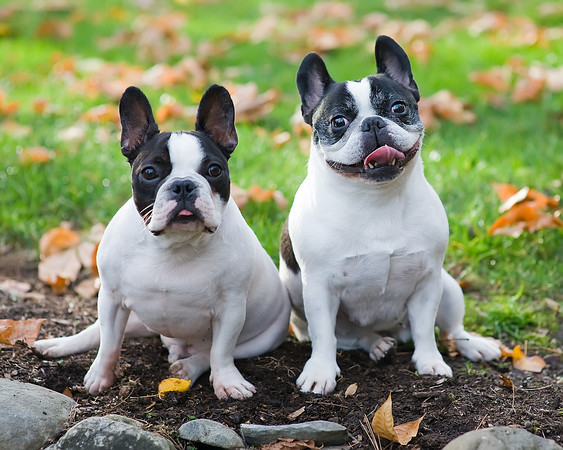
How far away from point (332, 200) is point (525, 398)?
1216 millimetres

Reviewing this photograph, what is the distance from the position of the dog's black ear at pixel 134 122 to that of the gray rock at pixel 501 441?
178cm

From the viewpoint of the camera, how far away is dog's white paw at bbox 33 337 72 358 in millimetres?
3975

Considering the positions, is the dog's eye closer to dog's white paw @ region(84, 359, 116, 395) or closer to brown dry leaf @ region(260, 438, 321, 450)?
brown dry leaf @ region(260, 438, 321, 450)

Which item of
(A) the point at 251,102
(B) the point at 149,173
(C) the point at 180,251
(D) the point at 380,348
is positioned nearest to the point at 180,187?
(B) the point at 149,173

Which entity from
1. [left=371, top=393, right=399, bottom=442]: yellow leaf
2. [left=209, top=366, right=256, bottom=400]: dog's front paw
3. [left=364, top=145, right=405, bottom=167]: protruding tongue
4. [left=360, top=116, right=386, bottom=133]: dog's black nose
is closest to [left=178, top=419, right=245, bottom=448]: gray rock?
[left=209, top=366, right=256, bottom=400]: dog's front paw

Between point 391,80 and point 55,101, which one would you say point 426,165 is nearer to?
point 391,80

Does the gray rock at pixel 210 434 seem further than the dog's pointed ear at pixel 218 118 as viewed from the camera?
No

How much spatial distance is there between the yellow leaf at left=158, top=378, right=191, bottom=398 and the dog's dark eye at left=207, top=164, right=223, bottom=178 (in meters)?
0.95

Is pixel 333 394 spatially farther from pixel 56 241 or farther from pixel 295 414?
pixel 56 241

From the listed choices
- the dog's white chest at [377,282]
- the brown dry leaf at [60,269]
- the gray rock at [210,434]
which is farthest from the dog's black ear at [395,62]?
the brown dry leaf at [60,269]

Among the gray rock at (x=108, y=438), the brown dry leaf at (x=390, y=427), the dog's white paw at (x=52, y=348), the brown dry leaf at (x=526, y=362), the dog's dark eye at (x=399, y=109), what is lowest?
the brown dry leaf at (x=526, y=362)

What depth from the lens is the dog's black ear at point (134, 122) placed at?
3.55 m

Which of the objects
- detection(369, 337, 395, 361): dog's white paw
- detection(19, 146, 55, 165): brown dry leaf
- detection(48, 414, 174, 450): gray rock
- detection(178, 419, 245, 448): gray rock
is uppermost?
detection(19, 146, 55, 165): brown dry leaf

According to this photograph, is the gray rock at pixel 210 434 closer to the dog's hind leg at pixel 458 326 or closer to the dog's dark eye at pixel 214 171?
the dog's dark eye at pixel 214 171
